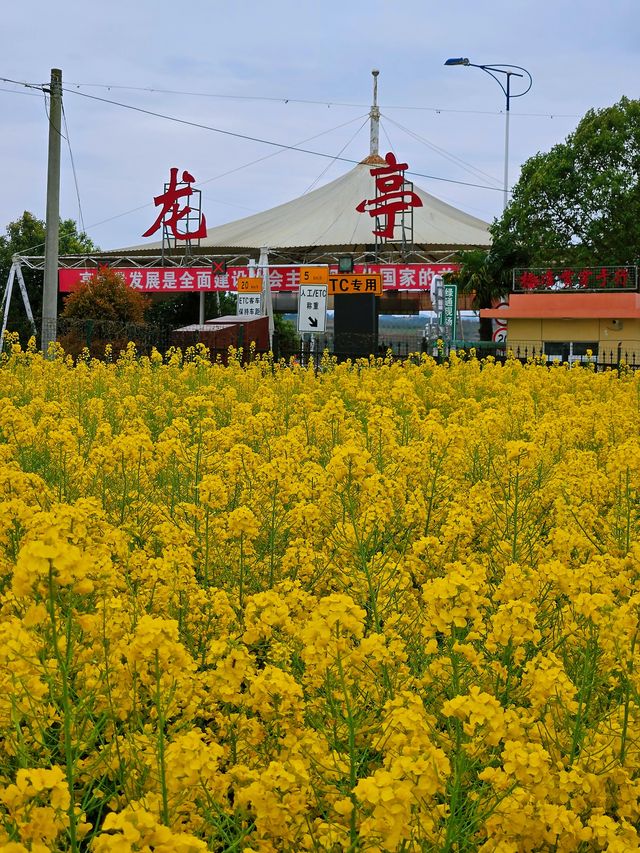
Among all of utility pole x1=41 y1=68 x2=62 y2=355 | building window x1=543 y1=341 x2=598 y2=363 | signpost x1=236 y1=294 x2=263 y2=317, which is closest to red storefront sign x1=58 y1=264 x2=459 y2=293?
building window x1=543 y1=341 x2=598 y2=363

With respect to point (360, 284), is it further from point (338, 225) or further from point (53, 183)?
point (338, 225)

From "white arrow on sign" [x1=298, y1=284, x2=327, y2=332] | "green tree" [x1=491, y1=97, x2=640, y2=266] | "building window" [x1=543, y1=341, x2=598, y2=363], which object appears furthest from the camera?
"green tree" [x1=491, y1=97, x2=640, y2=266]

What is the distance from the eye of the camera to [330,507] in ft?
13.2

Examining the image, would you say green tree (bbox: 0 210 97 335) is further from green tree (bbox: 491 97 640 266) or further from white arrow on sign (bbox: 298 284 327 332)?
white arrow on sign (bbox: 298 284 327 332)

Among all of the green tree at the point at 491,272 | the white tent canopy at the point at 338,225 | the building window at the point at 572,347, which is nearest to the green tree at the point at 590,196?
the green tree at the point at 491,272

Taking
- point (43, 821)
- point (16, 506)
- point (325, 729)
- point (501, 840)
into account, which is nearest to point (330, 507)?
point (16, 506)

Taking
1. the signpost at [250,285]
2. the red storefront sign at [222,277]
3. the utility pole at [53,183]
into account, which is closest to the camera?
the utility pole at [53,183]

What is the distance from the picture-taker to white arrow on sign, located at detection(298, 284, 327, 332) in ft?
45.7

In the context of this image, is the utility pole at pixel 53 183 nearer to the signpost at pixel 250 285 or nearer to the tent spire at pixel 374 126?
the signpost at pixel 250 285

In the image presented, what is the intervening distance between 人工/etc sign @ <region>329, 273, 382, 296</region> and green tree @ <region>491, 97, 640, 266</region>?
1405cm

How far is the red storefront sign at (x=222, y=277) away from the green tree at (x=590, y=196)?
3.37 m

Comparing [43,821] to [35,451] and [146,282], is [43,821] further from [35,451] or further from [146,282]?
[146,282]

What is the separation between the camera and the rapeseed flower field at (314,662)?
1952mm

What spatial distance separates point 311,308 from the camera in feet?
45.9
